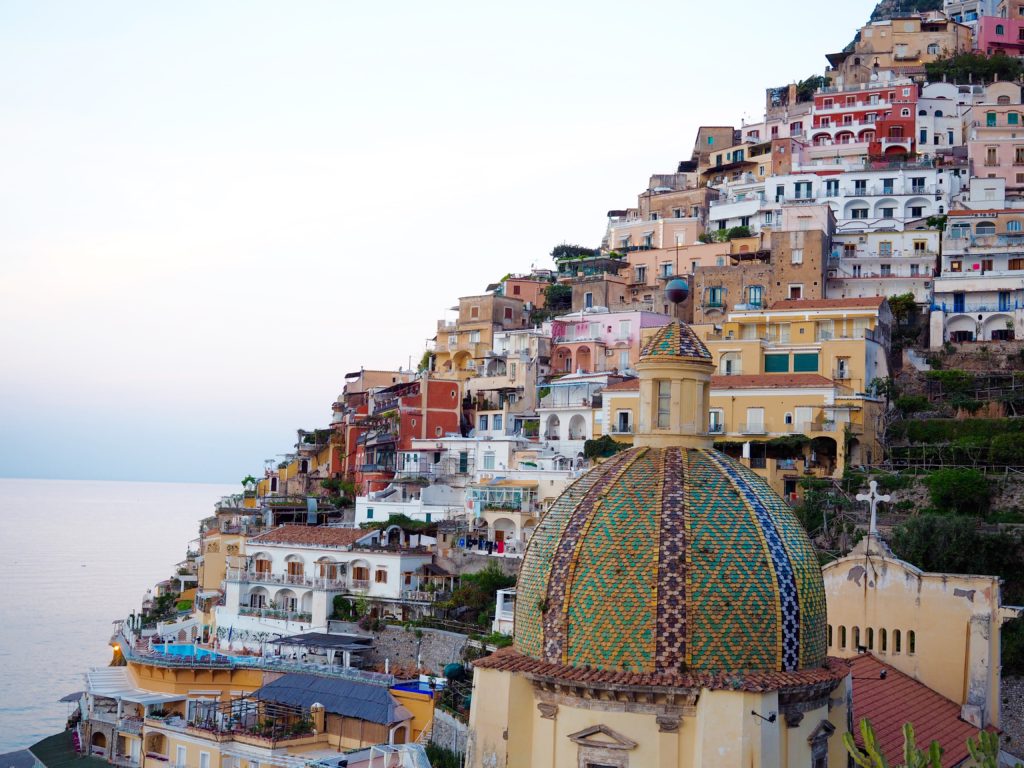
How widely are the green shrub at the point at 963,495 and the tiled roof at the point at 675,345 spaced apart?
73.3ft

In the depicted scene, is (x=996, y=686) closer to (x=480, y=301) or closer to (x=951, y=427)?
(x=951, y=427)

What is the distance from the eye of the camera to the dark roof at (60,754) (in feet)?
131

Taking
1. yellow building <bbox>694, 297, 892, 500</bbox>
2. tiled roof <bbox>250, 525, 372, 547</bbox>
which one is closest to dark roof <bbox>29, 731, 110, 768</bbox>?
tiled roof <bbox>250, 525, 372, 547</bbox>

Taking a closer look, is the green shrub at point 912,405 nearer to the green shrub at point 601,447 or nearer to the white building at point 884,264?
the white building at point 884,264

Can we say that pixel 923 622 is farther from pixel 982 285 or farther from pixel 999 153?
pixel 999 153

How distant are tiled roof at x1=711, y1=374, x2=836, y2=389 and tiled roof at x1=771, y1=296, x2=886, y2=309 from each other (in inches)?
159

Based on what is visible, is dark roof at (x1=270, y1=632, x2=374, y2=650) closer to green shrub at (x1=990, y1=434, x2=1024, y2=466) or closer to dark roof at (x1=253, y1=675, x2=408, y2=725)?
dark roof at (x1=253, y1=675, x2=408, y2=725)

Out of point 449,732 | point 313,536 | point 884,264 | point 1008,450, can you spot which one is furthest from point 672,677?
point 884,264

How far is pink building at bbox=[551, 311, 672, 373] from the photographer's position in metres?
56.1

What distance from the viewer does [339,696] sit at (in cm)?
3422

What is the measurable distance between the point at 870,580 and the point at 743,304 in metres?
30.4

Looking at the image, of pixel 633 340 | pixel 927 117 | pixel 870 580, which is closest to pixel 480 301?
pixel 633 340

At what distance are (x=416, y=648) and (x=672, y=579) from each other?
24.9 m

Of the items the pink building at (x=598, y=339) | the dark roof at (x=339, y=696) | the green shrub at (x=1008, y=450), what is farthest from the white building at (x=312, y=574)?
the green shrub at (x=1008, y=450)
